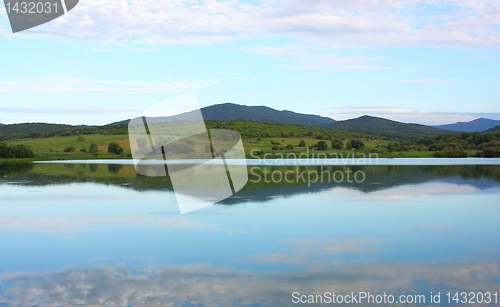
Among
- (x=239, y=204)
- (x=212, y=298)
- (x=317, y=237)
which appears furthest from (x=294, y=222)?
(x=212, y=298)

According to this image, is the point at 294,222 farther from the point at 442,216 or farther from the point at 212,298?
the point at 212,298

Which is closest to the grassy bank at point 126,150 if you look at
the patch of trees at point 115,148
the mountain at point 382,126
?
the patch of trees at point 115,148

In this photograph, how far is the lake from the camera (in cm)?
672

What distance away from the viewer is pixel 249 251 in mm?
9148

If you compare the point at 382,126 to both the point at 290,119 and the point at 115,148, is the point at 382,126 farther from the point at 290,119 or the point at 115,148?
the point at 115,148

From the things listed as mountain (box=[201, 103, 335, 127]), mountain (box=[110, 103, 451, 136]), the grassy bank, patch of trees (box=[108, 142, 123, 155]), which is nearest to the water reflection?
the grassy bank

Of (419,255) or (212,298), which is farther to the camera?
(419,255)

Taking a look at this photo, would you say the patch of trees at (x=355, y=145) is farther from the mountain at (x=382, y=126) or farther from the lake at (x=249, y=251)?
the mountain at (x=382, y=126)

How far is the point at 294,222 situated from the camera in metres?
12.3

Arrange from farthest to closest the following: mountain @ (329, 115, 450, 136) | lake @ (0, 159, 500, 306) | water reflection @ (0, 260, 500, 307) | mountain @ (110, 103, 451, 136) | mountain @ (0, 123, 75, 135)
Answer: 1. mountain @ (110, 103, 451, 136)
2. mountain @ (329, 115, 450, 136)
3. mountain @ (0, 123, 75, 135)
4. lake @ (0, 159, 500, 306)
5. water reflection @ (0, 260, 500, 307)

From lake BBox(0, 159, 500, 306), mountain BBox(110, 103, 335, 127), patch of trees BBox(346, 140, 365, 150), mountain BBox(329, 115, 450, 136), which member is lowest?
lake BBox(0, 159, 500, 306)

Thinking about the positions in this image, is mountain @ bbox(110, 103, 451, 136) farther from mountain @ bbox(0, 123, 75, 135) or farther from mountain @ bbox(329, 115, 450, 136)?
mountain @ bbox(0, 123, 75, 135)

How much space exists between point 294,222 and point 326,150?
185 ft

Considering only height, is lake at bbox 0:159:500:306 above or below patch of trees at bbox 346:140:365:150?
below
